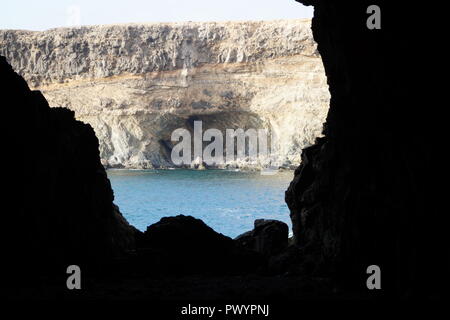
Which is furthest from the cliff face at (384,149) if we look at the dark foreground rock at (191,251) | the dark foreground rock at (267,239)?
the dark foreground rock at (267,239)

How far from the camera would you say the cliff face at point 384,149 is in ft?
24.1

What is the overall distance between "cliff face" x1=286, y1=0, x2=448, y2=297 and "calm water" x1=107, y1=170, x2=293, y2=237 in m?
17.8

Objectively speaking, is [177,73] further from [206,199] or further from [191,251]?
[191,251]

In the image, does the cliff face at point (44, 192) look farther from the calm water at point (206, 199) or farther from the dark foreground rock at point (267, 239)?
the calm water at point (206, 199)

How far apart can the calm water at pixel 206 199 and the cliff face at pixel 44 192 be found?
654 inches

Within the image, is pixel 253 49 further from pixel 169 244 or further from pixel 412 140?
pixel 412 140

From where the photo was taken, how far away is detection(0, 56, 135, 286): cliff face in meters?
9.04

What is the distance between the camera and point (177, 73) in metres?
72.5

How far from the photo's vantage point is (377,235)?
28.9ft

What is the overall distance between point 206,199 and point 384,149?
34.8 meters

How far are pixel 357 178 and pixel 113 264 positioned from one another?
4.78m

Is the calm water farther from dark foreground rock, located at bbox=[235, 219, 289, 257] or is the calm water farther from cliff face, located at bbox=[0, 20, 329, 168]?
cliff face, located at bbox=[0, 20, 329, 168]

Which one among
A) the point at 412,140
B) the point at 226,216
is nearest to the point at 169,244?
the point at 412,140

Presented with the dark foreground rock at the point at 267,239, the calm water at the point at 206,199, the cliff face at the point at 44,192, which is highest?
the cliff face at the point at 44,192
